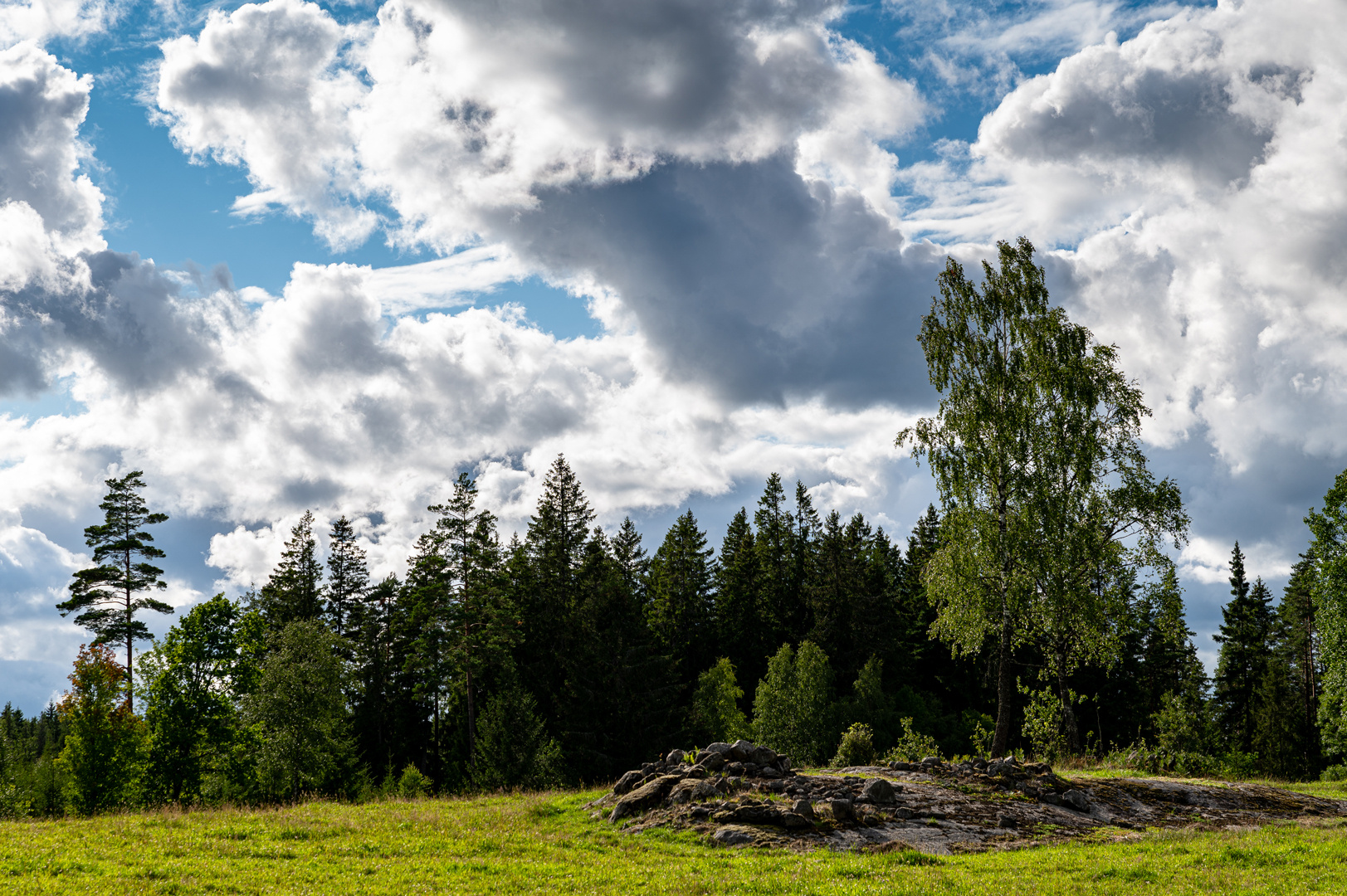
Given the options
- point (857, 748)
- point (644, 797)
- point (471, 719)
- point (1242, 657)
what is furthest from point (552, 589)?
point (1242, 657)

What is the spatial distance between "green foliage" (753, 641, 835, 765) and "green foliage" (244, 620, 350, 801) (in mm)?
32700

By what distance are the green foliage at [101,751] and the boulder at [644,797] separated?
111ft

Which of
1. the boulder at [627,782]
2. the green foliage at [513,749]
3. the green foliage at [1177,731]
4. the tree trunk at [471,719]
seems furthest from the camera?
the tree trunk at [471,719]

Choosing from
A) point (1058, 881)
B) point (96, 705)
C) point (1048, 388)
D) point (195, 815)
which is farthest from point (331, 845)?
point (96, 705)

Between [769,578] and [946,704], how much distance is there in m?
22.4

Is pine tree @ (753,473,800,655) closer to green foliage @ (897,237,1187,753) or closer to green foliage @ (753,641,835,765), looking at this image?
green foliage @ (753,641,835,765)

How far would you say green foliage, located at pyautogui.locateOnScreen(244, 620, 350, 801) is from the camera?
46031 mm

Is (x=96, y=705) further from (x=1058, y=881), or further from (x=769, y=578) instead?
(x=769, y=578)

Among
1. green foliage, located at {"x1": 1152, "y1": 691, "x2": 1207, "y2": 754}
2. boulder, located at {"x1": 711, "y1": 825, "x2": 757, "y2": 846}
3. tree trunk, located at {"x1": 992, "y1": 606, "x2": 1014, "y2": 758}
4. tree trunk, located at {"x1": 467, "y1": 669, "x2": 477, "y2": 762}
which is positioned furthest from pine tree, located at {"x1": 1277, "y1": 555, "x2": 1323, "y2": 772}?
boulder, located at {"x1": 711, "y1": 825, "x2": 757, "y2": 846}

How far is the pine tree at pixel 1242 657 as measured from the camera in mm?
73875

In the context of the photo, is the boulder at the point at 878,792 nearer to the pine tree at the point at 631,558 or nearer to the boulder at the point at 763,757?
the boulder at the point at 763,757

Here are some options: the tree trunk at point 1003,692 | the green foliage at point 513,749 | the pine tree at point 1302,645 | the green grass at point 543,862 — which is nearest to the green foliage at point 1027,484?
the tree trunk at point 1003,692

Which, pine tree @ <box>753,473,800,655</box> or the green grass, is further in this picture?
pine tree @ <box>753,473,800,655</box>

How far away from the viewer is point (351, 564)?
251 ft
